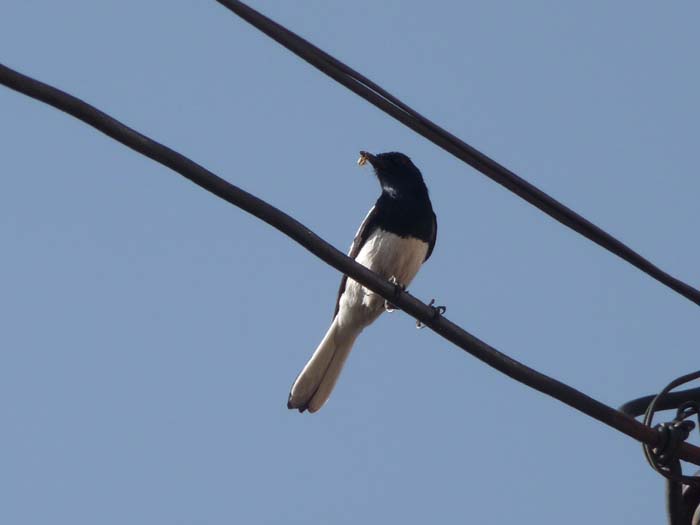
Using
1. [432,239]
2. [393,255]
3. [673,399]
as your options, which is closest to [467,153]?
[673,399]

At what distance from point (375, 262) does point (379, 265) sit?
3 cm

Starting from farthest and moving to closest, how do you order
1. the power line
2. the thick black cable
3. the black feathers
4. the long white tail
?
the black feathers
the long white tail
the thick black cable
the power line

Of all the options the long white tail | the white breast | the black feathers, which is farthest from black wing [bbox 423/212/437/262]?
the long white tail

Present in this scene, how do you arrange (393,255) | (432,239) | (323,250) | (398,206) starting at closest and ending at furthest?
(323,250), (393,255), (398,206), (432,239)

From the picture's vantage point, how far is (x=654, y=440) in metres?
3.77

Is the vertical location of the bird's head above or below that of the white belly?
above

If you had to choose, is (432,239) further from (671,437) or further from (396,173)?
(671,437)

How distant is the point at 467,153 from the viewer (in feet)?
12.4

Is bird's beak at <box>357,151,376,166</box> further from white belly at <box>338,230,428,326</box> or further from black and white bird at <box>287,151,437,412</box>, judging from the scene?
white belly at <box>338,230,428,326</box>

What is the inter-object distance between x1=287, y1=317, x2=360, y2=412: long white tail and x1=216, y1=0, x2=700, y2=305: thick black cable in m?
3.37

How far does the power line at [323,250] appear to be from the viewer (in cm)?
301

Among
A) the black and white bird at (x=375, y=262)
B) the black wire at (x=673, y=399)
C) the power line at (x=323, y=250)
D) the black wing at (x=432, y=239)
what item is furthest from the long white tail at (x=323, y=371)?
the black wire at (x=673, y=399)

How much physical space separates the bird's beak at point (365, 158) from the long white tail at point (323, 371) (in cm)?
107

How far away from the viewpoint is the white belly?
23.2 ft
